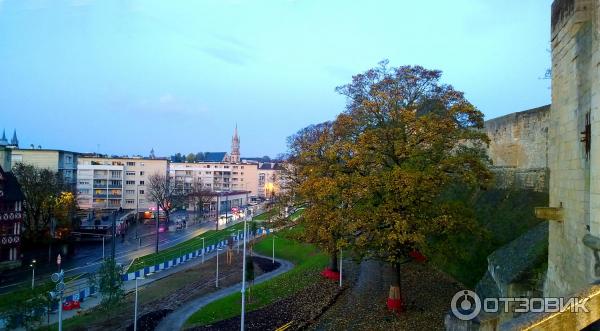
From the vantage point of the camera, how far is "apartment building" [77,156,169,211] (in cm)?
9031

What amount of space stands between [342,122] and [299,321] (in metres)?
8.89

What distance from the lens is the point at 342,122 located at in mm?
18625

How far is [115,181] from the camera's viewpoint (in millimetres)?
91688

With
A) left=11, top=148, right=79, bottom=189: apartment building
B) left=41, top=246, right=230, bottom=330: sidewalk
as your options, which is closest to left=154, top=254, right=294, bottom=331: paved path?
left=41, top=246, right=230, bottom=330: sidewalk

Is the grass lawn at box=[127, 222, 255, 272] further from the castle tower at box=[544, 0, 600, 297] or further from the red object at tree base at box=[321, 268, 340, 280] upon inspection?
the castle tower at box=[544, 0, 600, 297]

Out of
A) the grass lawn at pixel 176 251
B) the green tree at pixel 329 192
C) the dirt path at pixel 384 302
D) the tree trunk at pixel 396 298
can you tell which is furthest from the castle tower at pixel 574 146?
the grass lawn at pixel 176 251

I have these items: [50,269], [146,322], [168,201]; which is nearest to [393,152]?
[146,322]

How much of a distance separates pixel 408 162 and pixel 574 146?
9.40 meters

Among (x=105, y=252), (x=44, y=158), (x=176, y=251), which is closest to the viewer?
(x=176, y=251)

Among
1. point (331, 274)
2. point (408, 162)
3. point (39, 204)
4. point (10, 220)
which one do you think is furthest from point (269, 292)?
point (39, 204)

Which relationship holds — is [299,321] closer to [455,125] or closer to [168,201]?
[455,125]

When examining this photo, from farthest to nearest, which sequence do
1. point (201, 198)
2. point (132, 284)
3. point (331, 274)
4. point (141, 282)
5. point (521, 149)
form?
point (201, 198) → point (141, 282) → point (132, 284) → point (331, 274) → point (521, 149)

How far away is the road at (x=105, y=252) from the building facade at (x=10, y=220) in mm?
2958

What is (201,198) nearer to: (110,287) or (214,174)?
(214,174)
